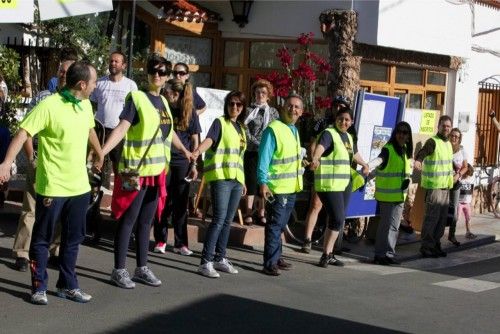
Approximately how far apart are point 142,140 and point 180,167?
2000 mm

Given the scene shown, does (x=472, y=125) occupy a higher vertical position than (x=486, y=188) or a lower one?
higher

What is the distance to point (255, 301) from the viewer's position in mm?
8430

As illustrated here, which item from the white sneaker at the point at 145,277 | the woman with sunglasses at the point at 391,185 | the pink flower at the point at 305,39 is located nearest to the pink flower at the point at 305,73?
the pink flower at the point at 305,39

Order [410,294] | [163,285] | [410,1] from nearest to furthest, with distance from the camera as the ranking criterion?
[163,285], [410,294], [410,1]

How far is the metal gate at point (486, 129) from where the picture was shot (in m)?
17.8

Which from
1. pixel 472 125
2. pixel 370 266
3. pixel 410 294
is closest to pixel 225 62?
pixel 472 125

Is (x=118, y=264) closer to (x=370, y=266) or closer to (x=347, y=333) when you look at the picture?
(x=347, y=333)

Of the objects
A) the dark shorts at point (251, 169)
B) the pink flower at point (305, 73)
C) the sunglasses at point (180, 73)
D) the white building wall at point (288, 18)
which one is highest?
the white building wall at point (288, 18)

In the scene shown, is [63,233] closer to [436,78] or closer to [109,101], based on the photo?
[109,101]

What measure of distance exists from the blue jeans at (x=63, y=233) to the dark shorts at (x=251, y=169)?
4407 mm

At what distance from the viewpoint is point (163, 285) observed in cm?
878

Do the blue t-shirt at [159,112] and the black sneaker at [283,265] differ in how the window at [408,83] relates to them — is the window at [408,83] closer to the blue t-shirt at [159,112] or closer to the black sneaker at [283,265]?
the black sneaker at [283,265]

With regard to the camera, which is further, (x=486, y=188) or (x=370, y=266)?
(x=486, y=188)

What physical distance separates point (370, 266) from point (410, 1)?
17.0 ft
